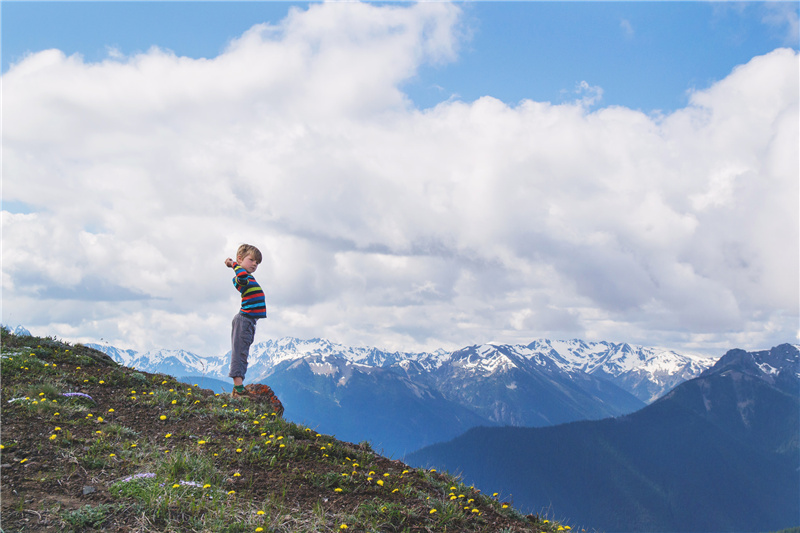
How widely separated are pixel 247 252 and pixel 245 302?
1.53 meters

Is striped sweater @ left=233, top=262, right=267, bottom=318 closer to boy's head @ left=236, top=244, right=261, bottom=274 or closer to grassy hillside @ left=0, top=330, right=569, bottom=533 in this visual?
boy's head @ left=236, top=244, right=261, bottom=274

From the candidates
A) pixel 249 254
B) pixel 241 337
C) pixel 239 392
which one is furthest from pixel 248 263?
pixel 239 392

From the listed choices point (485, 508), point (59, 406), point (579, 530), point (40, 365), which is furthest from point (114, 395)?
point (579, 530)

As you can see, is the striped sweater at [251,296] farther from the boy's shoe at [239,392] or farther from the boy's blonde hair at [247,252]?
the boy's shoe at [239,392]

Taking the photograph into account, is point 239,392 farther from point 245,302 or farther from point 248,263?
point 248,263

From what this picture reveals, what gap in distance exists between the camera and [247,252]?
14.6 meters

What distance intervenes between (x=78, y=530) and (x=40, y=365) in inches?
382

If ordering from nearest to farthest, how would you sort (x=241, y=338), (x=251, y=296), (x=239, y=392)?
(x=241, y=338)
(x=251, y=296)
(x=239, y=392)

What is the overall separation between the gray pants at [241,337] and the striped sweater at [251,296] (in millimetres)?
228

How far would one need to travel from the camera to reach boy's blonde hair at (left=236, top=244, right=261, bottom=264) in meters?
14.6

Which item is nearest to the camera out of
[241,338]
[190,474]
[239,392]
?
[190,474]

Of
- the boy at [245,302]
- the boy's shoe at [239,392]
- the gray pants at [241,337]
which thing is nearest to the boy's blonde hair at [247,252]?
the boy at [245,302]

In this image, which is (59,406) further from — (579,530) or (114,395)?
(579,530)

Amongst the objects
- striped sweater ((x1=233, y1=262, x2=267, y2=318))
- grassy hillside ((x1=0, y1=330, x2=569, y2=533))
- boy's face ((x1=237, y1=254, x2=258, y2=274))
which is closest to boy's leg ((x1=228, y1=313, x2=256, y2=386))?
striped sweater ((x1=233, y1=262, x2=267, y2=318))
